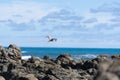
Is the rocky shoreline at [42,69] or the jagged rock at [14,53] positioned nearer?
the rocky shoreline at [42,69]

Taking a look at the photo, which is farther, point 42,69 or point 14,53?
point 14,53

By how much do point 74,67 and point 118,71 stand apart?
40794 millimetres

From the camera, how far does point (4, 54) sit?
165ft

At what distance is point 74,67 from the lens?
4766cm

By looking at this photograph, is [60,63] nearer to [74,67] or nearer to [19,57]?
[74,67]

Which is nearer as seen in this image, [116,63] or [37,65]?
[116,63]

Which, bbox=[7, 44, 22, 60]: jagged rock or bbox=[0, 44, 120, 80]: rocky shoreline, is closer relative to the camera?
bbox=[0, 44, 120, 80]: rocky shoreline

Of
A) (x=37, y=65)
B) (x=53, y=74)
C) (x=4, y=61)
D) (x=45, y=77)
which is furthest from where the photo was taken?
(x=4, y=61)

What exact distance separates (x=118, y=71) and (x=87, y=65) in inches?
1550

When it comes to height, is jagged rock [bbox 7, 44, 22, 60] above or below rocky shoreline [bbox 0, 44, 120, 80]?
above

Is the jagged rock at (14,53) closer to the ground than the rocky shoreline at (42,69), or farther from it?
farther from it

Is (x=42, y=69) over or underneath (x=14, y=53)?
underneath

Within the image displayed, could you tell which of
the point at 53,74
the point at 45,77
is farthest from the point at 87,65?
the point at 45,77

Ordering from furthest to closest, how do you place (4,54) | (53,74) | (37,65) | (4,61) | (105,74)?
(4,54)
(4,61)
(37,65)
(53,74)
(105,74)
